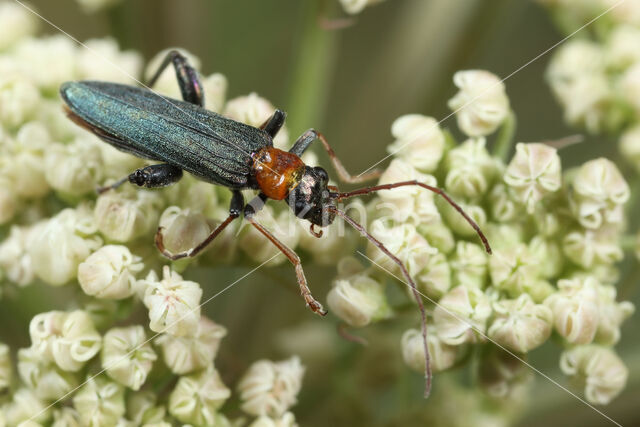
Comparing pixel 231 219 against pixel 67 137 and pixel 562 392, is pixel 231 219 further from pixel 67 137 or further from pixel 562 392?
pixel 562 392

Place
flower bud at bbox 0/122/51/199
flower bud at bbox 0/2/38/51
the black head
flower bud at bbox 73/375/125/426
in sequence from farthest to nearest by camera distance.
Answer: flower bud at bbox 0/2/38/51
the black head
flower bud at bbox 0/122/51/199
flower bud at bbox 73/375/125/426

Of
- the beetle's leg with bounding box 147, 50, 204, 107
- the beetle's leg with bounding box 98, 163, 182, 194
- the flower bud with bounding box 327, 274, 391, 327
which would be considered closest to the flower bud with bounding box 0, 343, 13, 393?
the beetle's leg with bounding box 98, 163, 182, 194

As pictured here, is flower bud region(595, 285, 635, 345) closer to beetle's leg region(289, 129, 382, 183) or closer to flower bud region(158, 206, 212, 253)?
beetle's leg region(289, 129, 382, 183)

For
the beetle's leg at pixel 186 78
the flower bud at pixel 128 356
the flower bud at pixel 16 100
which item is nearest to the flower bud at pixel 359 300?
the flower bud at pixel 128 356

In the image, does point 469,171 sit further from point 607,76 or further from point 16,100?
point 16,100

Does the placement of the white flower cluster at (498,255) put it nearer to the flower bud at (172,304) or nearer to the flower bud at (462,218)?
the flower bud at (462,218)

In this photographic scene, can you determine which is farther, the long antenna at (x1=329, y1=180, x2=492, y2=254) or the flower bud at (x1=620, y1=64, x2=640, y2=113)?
the flower bud at (x1=620, y1=64, x2=640, y2=113)

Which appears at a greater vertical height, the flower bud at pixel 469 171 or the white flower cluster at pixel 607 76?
the flower bud at pixel 469 171

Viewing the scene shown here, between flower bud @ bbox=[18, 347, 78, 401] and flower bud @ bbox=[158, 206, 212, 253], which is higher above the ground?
flower bud @ bbox=[158, 206, 212, 253]
